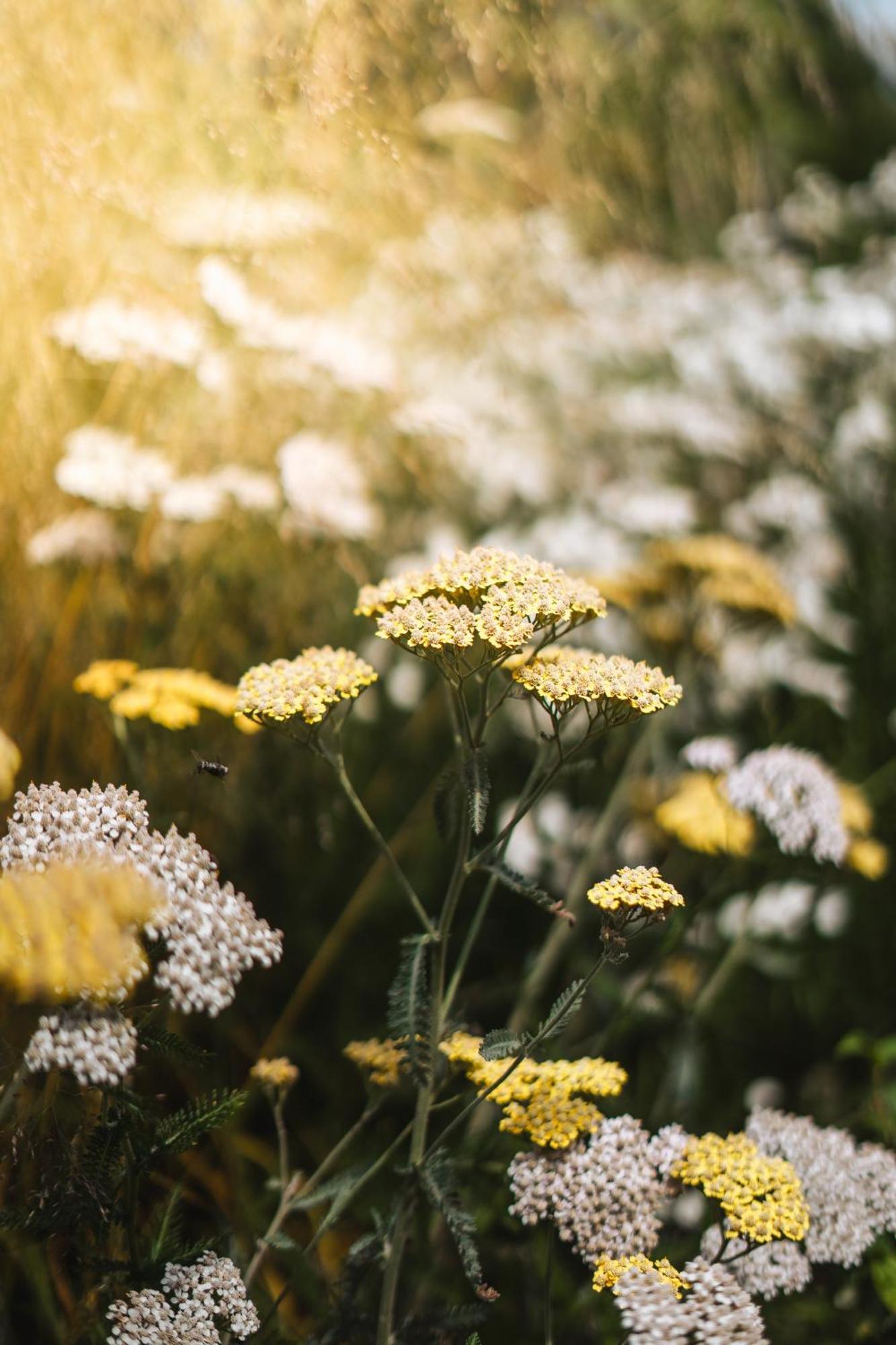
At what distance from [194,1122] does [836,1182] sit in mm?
592

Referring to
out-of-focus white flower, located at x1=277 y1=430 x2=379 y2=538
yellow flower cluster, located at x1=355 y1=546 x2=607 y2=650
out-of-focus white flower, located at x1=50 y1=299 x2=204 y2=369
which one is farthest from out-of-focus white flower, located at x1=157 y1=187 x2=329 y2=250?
yellow flower cluster, located at x1=355 y1=546 x2=607 y2=650

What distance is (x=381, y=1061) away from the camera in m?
0.98

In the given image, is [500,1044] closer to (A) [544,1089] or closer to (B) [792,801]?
(A) [544,1089]

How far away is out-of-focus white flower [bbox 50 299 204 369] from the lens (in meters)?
1.47

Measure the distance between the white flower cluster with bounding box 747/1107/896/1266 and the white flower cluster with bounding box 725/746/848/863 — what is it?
12.9 inches

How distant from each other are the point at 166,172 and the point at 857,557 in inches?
63.8

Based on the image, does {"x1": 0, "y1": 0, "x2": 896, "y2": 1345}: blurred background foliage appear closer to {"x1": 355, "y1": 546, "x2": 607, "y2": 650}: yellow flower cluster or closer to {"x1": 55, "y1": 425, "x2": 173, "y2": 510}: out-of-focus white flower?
{"x1": 55, "y1": 425, "x2": 173, "y2": 510}: out-of-focus white flower

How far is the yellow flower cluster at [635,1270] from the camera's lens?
29.5 inches

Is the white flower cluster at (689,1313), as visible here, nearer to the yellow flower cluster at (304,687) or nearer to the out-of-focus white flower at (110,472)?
the yellow flower cluster at (304,687)

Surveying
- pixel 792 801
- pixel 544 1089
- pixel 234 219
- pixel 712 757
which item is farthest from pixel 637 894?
pixel 234 219

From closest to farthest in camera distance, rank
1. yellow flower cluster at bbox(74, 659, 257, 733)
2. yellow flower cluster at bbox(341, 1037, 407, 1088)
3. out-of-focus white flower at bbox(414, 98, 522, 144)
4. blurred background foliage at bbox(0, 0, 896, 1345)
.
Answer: yellow flower cluster at bbox(341, 1037, 407, 1088) → yellow flower cluster at bbox(74, 659, 257, 733) → blurred background foliage at bbox(0, 0, 896, 1345) → out-of-focus white flower at bbox(414, 98, 522, 144)

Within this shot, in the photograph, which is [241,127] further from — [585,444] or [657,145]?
[657,145]

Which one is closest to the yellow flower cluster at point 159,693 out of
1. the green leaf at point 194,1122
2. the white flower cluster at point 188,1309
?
the green leaf at point 194,1122

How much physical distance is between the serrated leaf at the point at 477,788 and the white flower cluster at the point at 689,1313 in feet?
1.17
